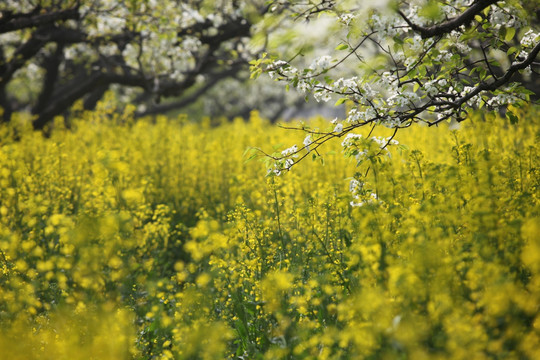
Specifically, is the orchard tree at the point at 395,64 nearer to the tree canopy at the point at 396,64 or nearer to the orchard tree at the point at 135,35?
the tree canopy at the point at 396,64

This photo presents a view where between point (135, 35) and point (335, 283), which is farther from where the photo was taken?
point (135, 35)

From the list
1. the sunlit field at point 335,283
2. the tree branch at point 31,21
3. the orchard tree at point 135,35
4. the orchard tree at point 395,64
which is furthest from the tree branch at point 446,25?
the tree branch at point 31,21

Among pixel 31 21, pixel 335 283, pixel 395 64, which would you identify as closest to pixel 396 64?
pixel 395 64

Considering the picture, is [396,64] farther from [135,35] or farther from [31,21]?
[135,35]

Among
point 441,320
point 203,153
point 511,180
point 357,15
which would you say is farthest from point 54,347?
point 203,153

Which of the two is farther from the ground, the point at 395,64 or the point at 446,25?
the point at 446,25

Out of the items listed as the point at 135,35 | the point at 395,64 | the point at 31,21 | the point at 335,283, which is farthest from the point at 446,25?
the point at 135,35

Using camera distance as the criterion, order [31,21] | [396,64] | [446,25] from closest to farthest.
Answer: [446,25], [396,64], [31,21]

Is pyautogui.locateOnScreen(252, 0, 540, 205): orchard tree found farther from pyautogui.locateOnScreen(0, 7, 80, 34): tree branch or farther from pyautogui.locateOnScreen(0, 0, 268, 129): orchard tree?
pyautogui.locateOnScreen(0, 7, 80, 34): tree branch

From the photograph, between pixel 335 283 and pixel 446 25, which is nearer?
pixel 446 25

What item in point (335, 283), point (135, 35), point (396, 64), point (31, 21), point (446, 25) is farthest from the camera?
point (135, 35)

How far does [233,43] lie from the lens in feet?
43.5

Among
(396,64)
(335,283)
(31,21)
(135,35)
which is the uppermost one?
(31,21)

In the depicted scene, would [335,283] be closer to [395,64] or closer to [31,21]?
[395,64]
